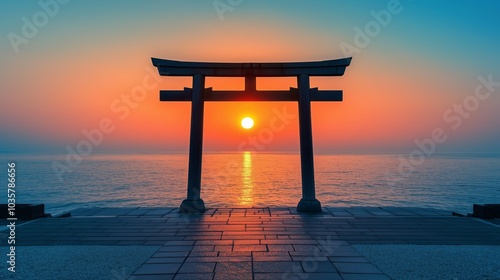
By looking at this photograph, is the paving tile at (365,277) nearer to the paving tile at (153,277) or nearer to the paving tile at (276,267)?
the paving tile at (276,267)

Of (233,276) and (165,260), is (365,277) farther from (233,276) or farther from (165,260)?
(165,260)

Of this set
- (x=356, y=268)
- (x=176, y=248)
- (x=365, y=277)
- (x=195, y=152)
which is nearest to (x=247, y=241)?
(x=176, y=248)

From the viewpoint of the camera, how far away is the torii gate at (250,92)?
351 inches

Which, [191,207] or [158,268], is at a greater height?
[191,207]

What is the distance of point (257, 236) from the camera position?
596 cm

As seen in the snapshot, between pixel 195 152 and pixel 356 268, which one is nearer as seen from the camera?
pixel 356 268

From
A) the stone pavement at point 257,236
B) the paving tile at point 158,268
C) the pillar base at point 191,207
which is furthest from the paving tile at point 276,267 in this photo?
the pillar base at point 191,207

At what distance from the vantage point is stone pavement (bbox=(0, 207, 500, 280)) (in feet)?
13.9

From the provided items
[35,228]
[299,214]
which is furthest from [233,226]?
[35,228]

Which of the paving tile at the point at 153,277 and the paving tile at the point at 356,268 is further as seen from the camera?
the paving tile at the point at 356,268

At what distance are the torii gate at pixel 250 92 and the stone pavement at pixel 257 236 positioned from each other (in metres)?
1.25

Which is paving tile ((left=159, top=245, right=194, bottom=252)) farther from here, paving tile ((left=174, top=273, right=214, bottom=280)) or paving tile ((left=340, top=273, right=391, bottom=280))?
paving tile ((left=340, top=273, right=391, bottom=280))

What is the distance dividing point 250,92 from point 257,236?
4.48 meters

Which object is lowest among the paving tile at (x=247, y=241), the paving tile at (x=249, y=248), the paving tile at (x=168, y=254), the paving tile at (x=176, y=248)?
the paving tile at (x=168, y=254)
